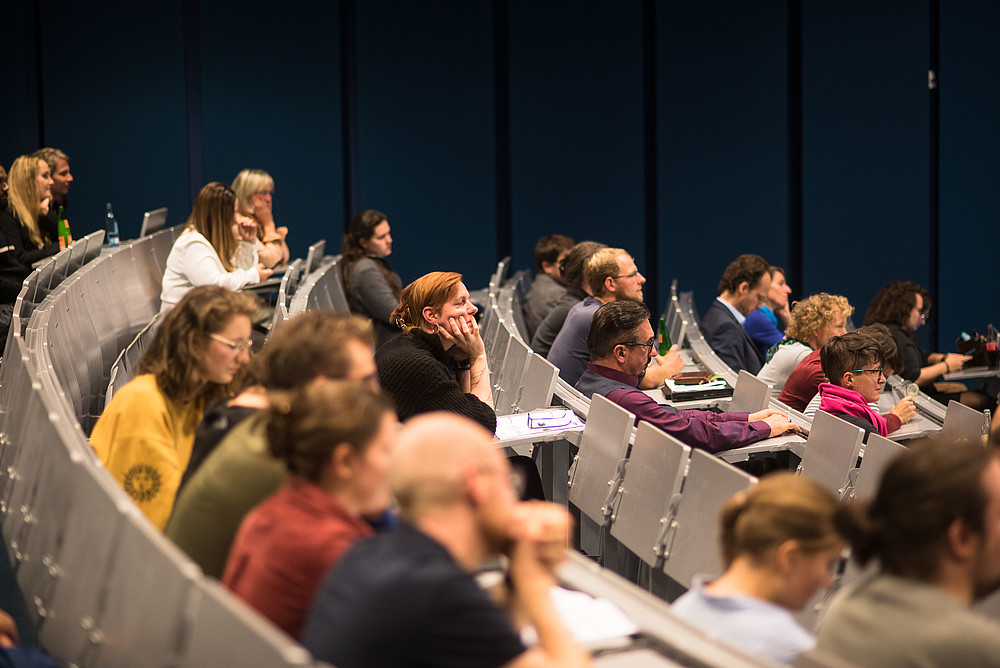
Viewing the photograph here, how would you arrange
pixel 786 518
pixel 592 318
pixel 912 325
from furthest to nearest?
1. pixel 912 325
2. pixel 592 318
3. pixel 786 518

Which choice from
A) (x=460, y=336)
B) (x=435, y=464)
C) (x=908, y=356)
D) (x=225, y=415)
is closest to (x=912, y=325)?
(x=908, y=356)

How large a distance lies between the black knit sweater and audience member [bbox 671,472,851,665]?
1727 mm

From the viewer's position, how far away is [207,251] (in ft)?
17.0

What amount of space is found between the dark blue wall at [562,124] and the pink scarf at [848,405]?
5.82 metres

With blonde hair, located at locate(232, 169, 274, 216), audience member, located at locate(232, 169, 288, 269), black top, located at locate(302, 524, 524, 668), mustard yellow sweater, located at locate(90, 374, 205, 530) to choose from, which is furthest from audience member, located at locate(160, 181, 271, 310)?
black top, located at locate(302, 524, 524, 668)

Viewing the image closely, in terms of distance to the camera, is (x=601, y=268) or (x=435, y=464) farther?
(x=601, y=268)

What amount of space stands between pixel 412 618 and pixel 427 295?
2.33 m

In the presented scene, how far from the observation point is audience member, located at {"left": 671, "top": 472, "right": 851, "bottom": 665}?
69.6 inches

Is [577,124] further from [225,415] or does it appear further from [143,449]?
[225,415]

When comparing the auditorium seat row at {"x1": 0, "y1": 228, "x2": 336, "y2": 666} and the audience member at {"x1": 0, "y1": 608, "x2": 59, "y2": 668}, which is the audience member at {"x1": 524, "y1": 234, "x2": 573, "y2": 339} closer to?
the auditorium seat row at {"x1": 0, "y1": 228, "x2": 336, "y2": 666}

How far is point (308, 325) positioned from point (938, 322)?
819 centimetres

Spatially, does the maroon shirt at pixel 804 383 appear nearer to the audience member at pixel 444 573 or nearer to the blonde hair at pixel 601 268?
the blonde hair at pixel 601 268

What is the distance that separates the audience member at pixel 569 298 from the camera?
5.41 meters

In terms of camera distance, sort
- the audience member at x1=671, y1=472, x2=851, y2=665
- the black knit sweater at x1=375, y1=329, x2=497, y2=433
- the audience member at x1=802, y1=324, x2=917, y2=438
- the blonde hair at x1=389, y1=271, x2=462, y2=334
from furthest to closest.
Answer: the audience member at x1=802, y1=324, x2=917, y2=438, the blonde hair at x1=389, y1=271, x2=462, y2=334, the black knit sweater at x1=375, y1=329, x2=497, y2=433, the audience member at x1=671, y1=472, x2=851, y2=665
